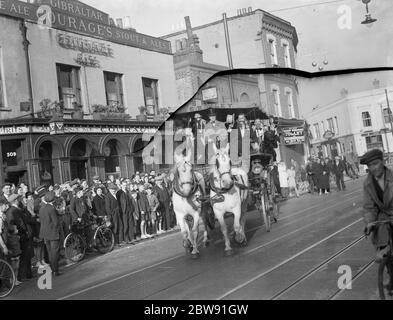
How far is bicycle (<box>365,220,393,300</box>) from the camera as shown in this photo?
8.93ft

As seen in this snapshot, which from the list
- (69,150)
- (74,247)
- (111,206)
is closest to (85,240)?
(74,247)

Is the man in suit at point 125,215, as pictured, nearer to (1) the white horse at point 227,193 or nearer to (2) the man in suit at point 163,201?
(2) the man in suit at point 163,201

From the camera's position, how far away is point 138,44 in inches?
128

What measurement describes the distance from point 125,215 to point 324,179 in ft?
6.41

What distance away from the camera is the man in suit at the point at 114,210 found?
3.93 metres

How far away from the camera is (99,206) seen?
4207 millimetres

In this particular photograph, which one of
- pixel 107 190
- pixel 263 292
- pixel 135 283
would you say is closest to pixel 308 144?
pixel 263 292

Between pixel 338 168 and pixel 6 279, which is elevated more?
pixel 338 168

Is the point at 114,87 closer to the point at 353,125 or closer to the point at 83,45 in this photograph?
the point at 83,45

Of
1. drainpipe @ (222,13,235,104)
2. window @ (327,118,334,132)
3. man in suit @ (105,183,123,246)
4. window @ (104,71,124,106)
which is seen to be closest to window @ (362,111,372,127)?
window @ (327,118,334,132)

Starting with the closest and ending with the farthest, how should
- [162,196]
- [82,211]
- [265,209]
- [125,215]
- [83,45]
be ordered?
1. [265,209]
2. [162,196]
3. [83,45]
4. [125,215]
5. [82,211]

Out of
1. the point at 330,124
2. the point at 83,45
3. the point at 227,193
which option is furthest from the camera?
the point at 83,45
